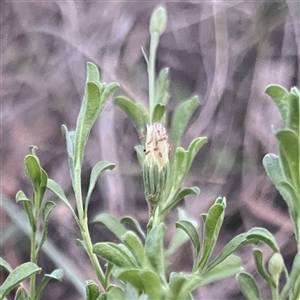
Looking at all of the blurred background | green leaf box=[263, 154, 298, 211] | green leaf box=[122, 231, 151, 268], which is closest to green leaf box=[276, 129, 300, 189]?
green leaf box=[263, 154, 298, 211]

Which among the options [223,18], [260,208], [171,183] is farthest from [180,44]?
[171,183]

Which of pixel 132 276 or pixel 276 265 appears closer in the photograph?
pixel 132 276

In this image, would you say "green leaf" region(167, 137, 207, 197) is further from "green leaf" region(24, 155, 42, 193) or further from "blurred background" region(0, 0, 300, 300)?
"blurred background" region(0, 0, 300, 300)

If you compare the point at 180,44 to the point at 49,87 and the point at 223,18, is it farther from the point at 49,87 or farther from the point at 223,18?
the point at 49,87

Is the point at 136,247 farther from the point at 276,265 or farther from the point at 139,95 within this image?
the point at 139,95

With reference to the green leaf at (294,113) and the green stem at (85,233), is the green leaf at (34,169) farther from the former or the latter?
the green leaf at (294,113)

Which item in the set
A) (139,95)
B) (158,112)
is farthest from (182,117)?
(139,95)

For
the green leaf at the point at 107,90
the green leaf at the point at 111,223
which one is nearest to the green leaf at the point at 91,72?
the green leaf at the point at 107,90
